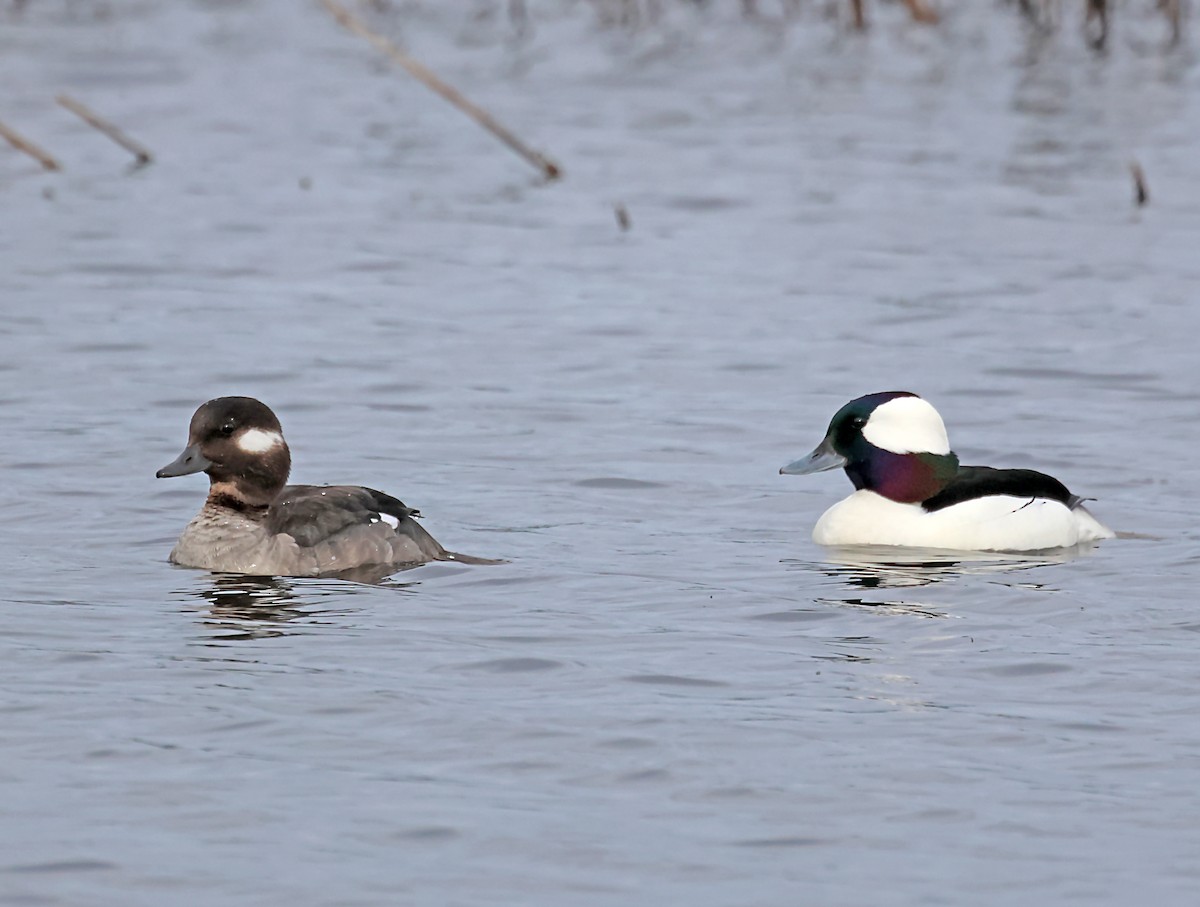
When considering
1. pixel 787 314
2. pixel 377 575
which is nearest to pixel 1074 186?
pixel 787 314

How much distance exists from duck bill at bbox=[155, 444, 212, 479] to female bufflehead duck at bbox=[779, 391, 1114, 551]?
2774 mm

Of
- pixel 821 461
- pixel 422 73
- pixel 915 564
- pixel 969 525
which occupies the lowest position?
pixel 915 564

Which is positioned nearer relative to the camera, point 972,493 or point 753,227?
point 972,493

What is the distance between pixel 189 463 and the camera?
10.3 metres

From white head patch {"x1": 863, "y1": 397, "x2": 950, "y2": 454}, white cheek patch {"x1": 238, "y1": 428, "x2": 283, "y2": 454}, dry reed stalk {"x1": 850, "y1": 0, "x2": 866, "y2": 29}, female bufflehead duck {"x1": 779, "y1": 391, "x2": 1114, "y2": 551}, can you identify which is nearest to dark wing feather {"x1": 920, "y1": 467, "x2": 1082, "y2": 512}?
female bufflehead duck {"x1": 779, "y1": 391, "x2": 1114, "y2": 551}

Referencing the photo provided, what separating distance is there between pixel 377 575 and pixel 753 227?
10.7 meters

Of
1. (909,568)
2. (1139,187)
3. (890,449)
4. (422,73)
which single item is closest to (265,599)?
(909,568)

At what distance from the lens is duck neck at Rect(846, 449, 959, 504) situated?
1102 cm

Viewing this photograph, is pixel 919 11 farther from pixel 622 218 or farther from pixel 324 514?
pixel 324 514

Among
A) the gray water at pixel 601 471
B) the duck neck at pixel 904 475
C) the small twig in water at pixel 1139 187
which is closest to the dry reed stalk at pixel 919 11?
the gray water at pixel 601 471

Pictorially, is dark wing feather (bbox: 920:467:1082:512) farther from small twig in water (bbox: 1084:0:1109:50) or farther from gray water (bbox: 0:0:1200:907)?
small twig in water (bbox: 1084:0:1109:50)

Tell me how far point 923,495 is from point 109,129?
36.1 feet

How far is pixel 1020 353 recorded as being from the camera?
51.1 feet

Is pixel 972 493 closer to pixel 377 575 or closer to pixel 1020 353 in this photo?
pixel 377 575
